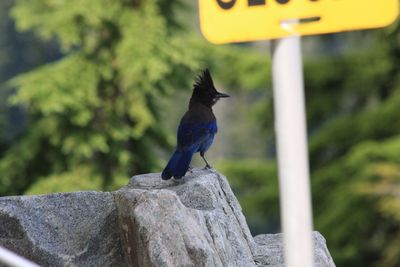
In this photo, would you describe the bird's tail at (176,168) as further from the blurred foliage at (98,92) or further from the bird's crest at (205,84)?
the blurred foliage at (98,92)

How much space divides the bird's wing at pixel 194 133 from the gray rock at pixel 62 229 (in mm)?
1210

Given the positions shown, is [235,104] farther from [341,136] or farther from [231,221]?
[231,221]

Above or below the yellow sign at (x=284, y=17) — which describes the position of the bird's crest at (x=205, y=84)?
below

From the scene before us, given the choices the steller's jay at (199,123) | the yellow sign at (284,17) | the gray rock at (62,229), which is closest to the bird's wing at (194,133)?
the steller's jay at (199,123)

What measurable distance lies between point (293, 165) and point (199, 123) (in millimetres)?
3960

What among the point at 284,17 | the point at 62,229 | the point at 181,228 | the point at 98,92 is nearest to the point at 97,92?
the point at 98,92

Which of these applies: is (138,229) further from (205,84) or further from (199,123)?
(205,84)

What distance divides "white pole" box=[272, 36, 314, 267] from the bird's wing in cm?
345

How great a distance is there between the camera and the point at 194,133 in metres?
7.04

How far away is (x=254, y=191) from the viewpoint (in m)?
22.5

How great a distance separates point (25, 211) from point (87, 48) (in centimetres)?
884

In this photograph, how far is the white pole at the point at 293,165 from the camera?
10.6 feet

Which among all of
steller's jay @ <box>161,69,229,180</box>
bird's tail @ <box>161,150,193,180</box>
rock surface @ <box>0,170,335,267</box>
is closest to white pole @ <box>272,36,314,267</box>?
rock surface @ <box>0,170,335,267</box>

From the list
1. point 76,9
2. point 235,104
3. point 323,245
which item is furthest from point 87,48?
point 235,104
